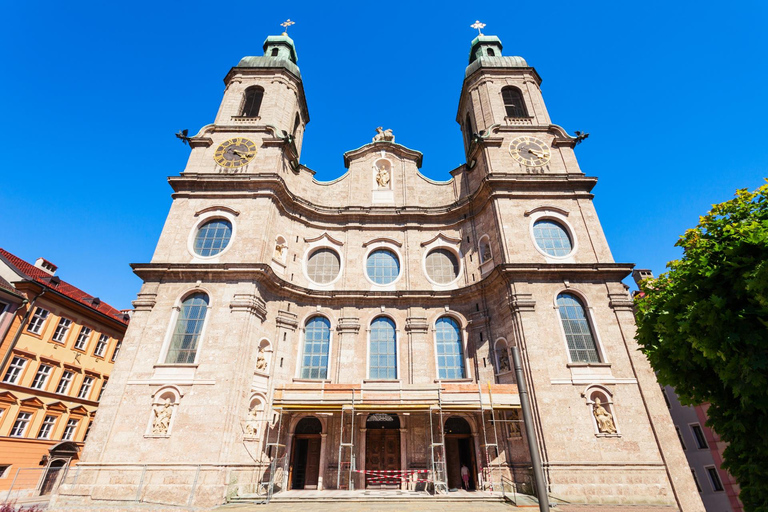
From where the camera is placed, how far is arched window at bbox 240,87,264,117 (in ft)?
87.2

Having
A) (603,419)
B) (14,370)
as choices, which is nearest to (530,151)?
(603,419)

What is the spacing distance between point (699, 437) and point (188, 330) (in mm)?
29108

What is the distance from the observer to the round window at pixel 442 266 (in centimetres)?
2256

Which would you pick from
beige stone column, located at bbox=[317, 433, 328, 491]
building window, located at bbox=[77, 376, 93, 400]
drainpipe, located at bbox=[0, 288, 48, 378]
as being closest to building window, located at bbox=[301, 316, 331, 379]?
beige stone column, located at bbox=[317, 433, 328, 491]

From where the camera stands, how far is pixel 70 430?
24516mm

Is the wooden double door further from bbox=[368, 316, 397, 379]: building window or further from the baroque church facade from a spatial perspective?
bbox=[368, 316, 397, 379]: building window

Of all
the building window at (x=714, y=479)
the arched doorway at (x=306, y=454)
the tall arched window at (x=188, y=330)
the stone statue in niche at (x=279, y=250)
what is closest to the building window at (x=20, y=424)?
the tall arched window at (x=188, y=330)

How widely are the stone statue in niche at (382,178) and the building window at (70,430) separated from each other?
2513 centimetres

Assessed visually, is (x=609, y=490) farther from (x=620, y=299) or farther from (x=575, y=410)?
(x=620, y=299)

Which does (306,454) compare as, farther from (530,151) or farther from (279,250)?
(530,151)

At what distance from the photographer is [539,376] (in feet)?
55.2

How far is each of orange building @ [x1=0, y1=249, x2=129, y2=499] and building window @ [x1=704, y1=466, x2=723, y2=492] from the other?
119ft

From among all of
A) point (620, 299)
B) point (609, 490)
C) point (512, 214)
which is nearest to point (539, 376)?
point (609, 490)

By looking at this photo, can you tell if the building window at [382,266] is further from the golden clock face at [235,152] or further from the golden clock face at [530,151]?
the golden clock face at [530,151]
